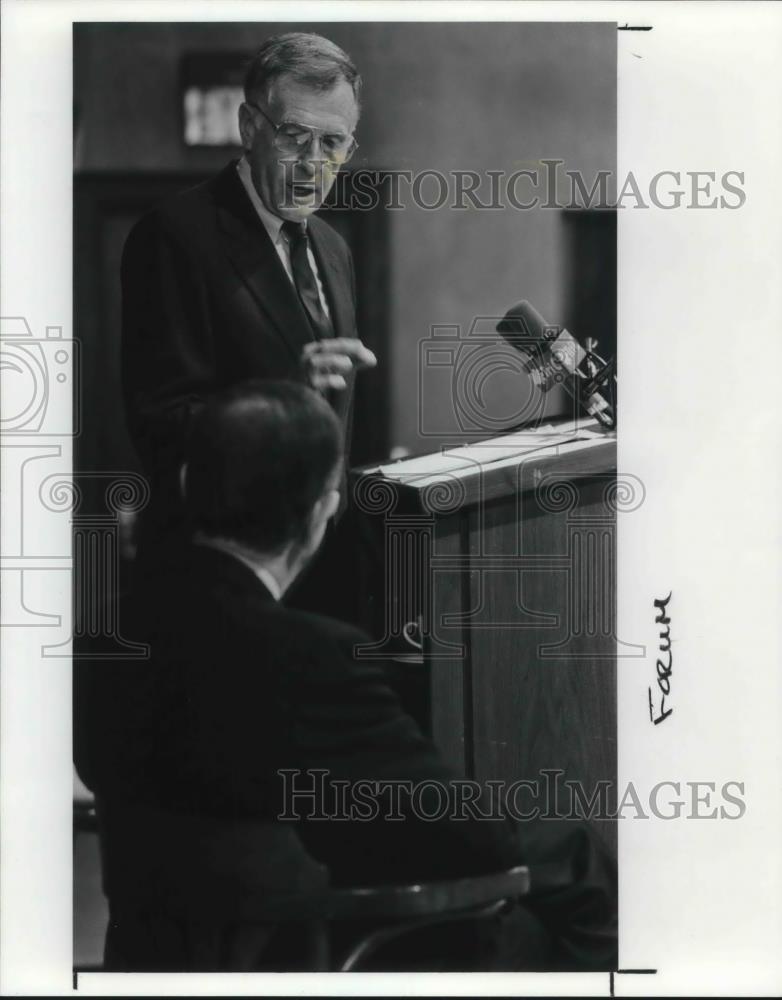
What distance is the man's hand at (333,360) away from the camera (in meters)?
2.36

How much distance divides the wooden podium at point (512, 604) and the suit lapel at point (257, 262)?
36 centimetres

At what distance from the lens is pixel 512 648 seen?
2.41m

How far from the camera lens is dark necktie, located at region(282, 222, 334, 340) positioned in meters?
2.37

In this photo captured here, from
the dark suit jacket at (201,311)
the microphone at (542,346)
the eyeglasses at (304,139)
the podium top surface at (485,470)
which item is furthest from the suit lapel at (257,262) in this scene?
the microphone at (542,346)

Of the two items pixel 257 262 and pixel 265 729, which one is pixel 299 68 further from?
pixel 265 729

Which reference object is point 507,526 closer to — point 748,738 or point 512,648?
point 512,648

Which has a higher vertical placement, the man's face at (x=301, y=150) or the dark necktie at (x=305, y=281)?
the man's face at (x=301, y=150)

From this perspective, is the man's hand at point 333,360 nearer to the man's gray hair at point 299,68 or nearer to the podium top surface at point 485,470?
the podium top surface at point 485,470

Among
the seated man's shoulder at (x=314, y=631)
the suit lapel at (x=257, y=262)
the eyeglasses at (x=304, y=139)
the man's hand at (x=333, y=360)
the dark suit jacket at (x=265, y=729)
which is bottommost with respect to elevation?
the dark suit jacket at (x=265, y=729)

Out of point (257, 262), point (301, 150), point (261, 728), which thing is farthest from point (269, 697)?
point (301, 150)

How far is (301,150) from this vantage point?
237cm

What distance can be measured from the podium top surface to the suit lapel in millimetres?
343

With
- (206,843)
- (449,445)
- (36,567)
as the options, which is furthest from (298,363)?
(206,843)

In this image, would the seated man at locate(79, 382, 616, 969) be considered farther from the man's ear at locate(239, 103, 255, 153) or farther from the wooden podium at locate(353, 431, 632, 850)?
the man's ear at locate(239, 103, 255, 153)
